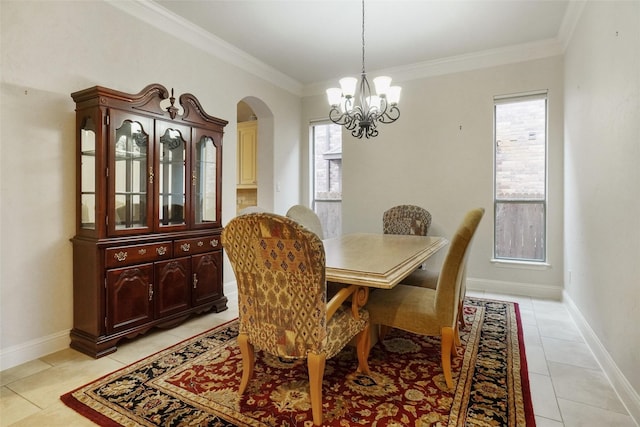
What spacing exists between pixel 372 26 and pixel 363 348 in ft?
9.95

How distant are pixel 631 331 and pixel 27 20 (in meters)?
4.20

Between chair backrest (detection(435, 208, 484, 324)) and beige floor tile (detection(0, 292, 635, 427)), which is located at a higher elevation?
chair backrest (detection(435, 208, 484, 324))

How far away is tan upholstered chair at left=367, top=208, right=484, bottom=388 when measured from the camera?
1.84m

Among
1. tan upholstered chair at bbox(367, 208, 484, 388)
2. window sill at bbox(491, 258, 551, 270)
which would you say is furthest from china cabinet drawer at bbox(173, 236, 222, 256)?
window sill at bbox(491, 258, 551, 270)

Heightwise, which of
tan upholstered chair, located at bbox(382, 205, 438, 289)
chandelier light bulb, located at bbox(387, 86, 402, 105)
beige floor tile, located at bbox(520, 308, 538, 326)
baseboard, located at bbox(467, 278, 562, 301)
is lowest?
beige floor tile, located at bbox(520, 308, 538, 326)

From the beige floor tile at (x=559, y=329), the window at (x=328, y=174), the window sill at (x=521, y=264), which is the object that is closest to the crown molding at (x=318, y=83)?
the window at (x=328, y=174)

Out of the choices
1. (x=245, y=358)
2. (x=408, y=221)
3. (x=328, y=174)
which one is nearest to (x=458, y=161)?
(x=408, y=221)

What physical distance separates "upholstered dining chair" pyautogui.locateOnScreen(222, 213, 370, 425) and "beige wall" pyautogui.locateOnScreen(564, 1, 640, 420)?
157cm

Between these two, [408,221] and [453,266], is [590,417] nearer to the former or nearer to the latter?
[453,266]

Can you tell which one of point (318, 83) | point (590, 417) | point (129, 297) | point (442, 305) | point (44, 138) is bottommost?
point (590, 417)

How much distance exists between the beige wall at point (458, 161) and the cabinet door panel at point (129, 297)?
2.96 meters

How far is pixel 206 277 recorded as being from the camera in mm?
3238

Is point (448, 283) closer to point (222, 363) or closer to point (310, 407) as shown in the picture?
point (310, 407)

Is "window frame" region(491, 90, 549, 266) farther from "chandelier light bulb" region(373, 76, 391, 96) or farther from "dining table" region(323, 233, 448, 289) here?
"chandelier light bulb" region(373, 76, 391, 96)
